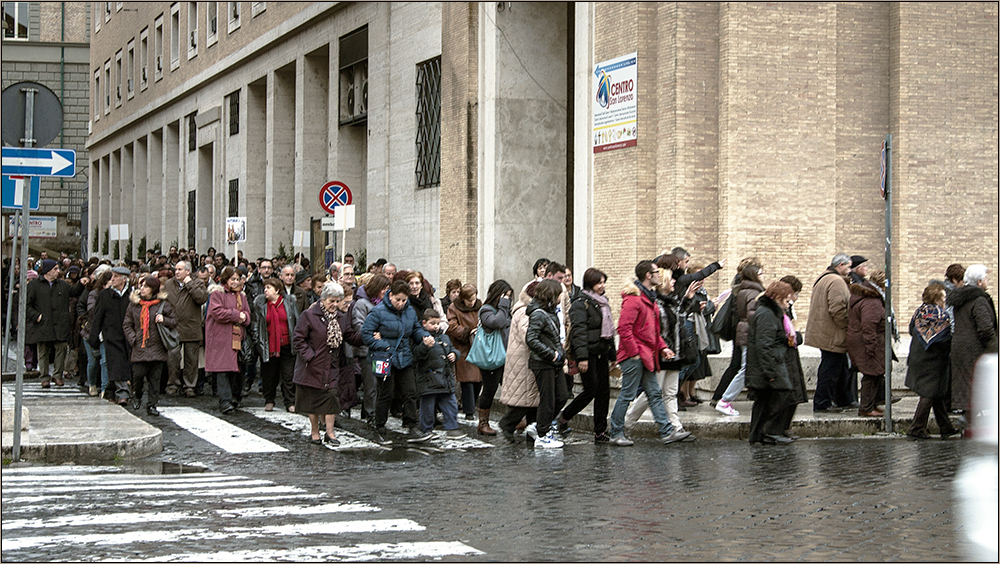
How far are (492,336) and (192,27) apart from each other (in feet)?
114

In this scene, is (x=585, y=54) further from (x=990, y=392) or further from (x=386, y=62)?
(x=990, y=392)

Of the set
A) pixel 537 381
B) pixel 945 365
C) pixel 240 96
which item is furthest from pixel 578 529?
pixel 240 96

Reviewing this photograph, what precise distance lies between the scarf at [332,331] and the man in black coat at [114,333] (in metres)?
4.01

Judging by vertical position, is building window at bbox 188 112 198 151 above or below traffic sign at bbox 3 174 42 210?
above

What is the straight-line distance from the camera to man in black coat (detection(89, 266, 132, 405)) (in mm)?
15062

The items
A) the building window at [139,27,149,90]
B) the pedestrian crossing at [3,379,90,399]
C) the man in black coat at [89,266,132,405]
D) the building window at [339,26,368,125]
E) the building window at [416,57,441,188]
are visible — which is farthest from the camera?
the building window at [139,27,149,90]

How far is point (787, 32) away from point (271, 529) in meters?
12.5

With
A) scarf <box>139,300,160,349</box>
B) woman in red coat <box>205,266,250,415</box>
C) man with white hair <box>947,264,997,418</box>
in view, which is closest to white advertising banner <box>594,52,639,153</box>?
woman in red coat <box>205,266,250,415</box>

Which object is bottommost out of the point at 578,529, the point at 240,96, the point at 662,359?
the point at 578,529

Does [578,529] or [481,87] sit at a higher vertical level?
[481,87]

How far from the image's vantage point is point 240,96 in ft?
127

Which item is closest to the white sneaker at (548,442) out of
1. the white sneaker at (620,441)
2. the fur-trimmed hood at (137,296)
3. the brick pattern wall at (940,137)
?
the white sneaker at (620,441)

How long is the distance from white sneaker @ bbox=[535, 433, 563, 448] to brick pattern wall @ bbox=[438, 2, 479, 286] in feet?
37.0

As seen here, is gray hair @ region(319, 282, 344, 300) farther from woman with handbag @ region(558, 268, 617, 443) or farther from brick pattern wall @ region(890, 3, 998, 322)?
brick pattern wall @ region(890, 3, 998, 322)
